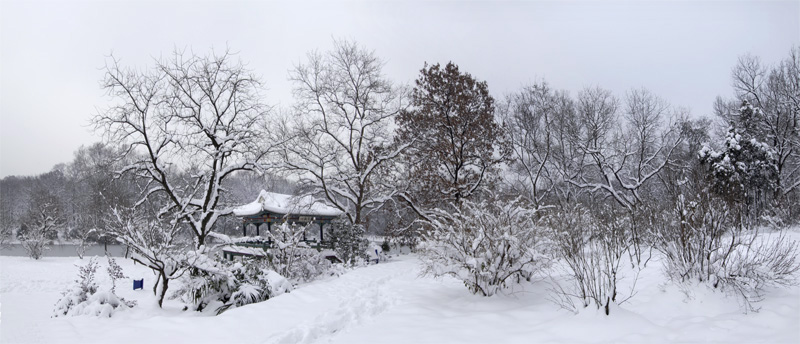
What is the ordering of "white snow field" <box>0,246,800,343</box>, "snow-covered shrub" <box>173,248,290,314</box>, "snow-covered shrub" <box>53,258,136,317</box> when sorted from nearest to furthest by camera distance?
"white snow field" <box>0,246,800,343</box> → "snow-covered shrub" <box>53,258,136,317</box> → "snow-covered shrub" <box>173,248,290,314</box>

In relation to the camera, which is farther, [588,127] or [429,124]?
[588,127]

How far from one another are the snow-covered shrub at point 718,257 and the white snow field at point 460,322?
0.19 meters

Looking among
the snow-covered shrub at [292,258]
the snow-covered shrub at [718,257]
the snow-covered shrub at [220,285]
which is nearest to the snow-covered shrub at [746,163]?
the snow-covered shrub at [718,257]

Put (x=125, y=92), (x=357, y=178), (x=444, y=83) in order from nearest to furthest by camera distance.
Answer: (x=125, y=92), (x=444, y=83), (x=357, y=178)

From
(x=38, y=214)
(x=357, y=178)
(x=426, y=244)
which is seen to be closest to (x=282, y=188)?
(x=38, y=214)

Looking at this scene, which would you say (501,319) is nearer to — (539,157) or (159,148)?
(159,148)

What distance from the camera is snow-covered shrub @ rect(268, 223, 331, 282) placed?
1220cm

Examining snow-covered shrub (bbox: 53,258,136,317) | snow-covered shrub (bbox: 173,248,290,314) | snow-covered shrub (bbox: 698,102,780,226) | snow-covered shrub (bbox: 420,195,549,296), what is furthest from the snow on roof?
snow-covered shrub (bbox: 698,102,780,226)

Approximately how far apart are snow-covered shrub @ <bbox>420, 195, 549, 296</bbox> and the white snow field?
48cm

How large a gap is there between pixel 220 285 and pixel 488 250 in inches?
244

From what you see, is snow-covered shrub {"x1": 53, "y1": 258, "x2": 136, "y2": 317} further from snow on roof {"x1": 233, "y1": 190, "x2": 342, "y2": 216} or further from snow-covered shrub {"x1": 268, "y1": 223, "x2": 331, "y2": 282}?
snow on roof {"x1": 233, "y1": 190, "x2": 342, "y2": 216}

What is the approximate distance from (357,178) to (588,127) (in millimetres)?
14540

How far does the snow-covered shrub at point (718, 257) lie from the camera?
18.5ft

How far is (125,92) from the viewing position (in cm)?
1316
